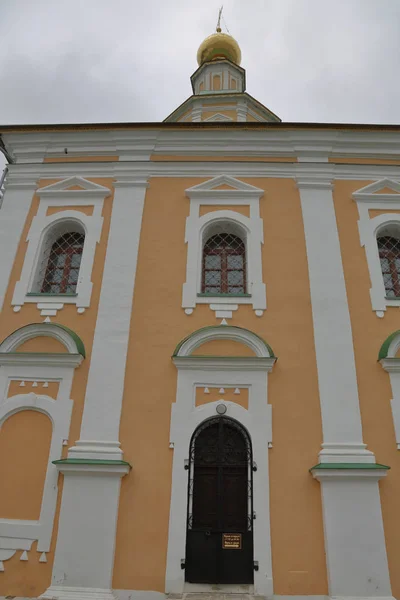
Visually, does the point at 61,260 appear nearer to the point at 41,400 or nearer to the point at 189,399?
the point at 41,400

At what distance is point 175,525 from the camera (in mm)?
5969

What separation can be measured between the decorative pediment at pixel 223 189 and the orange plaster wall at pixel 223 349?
2843 millimetres

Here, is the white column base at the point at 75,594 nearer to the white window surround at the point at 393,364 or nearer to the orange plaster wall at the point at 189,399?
the orange plaster wall at the point at 189,399

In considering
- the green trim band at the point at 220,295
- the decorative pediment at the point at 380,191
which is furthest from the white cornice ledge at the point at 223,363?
the decorative pediment at the point at 380,191

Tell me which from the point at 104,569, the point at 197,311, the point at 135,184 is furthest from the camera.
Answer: the point at 135,184

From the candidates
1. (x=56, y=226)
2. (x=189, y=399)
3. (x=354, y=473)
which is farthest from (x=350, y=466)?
(x=56, y=226)

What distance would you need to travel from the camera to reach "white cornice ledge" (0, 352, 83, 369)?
6855mm

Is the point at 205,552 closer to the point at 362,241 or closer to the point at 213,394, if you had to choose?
the point at 213,394

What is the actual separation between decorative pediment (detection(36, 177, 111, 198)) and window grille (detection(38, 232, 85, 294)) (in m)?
0.75

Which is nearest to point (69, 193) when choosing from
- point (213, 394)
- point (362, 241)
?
point (213, 394)

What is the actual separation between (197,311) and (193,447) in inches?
80.9

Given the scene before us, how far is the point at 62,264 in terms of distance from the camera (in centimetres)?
815

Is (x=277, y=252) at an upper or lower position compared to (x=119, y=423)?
upper

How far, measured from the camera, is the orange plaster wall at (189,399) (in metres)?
5.84
